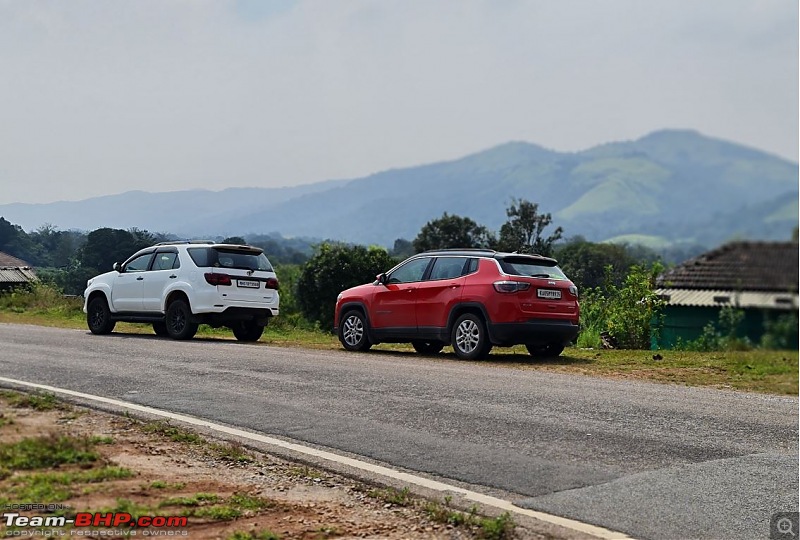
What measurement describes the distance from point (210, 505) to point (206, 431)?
288cm

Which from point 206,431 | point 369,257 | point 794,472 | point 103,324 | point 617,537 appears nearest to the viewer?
point 617,537

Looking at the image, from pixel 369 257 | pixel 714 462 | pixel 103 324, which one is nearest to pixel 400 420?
pixel 714 462

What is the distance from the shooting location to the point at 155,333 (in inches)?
860

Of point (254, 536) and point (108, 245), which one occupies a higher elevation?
point (108, 245)

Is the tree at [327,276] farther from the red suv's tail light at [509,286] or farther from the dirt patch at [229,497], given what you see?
the dirt patch at [229,497]

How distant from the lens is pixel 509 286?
15.6m

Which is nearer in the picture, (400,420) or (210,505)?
(210,505)

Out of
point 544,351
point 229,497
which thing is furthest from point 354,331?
point 229,497

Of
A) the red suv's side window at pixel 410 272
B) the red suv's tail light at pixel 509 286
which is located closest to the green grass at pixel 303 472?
→ the red suv's tail light at pixel 509 286

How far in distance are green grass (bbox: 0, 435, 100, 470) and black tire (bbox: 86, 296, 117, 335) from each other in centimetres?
1411

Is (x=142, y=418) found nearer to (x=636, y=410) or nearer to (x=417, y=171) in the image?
(x=636, y=410)

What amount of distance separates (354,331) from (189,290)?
12.7ft

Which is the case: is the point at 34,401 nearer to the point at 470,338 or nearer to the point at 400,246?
the point at 400,246

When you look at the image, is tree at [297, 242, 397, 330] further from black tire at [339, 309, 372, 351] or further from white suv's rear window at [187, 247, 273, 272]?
black tire at [339, 309, 372, 351]
